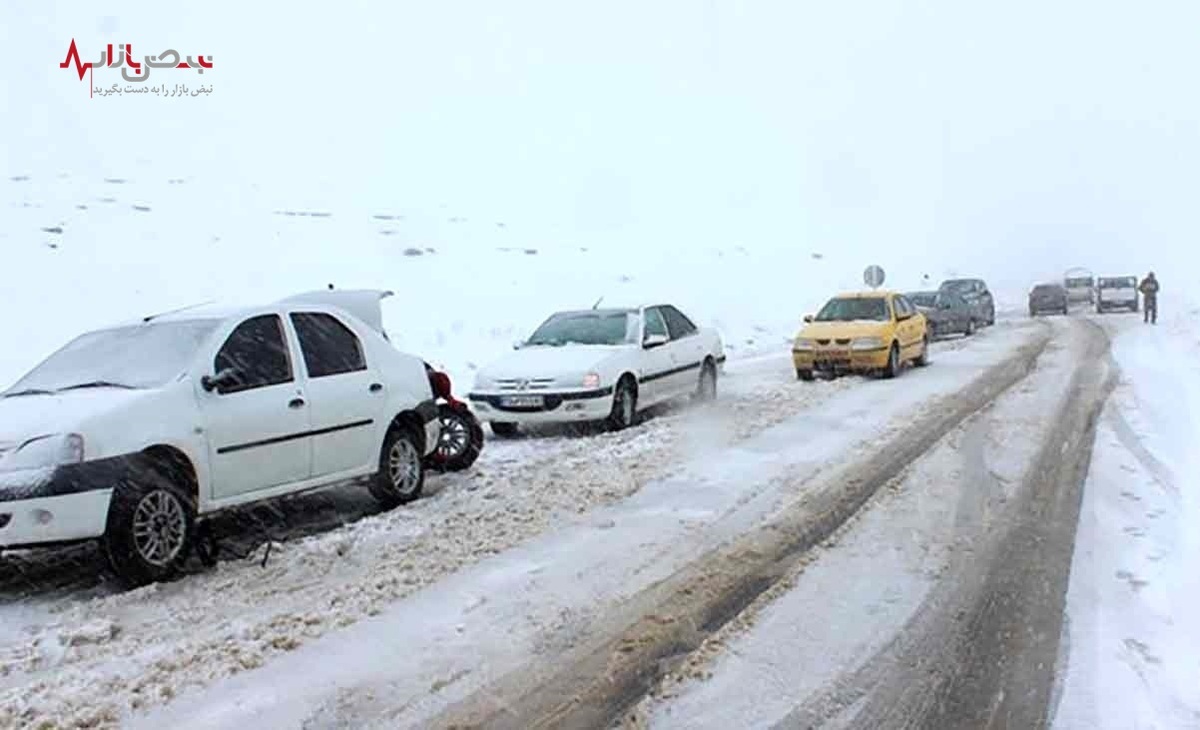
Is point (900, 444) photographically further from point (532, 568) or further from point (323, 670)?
point (323, 670)

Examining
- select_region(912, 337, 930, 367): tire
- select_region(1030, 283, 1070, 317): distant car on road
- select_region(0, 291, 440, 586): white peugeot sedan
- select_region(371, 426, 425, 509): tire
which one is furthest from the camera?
select_region(1030, 283, 1070, 317): distant car on road

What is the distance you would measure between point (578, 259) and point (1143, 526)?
3375 centimetres

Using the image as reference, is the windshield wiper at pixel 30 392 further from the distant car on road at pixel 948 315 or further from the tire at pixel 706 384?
the distant car on road at pixel 948 315

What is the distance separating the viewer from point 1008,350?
22.0m

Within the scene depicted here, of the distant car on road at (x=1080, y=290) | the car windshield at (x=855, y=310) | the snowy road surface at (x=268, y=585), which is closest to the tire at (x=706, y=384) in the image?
the snowy road surface at (x=268, y=585)

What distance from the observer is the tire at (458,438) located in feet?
32.4

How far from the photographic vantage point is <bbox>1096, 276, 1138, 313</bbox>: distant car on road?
40.4m

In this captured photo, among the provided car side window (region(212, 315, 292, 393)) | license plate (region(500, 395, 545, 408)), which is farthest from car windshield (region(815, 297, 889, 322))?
car side window (region(212, 315, 292, 393))

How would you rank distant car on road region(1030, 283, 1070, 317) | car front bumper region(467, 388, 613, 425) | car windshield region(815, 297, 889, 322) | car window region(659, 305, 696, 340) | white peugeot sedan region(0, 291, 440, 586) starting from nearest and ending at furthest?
white peugeot sedan region(0, 291, 440, 586), car front bumper region(467, 388, 613, 425), car window region(659, 305, 696, 340), car windshield region(815, 297, 889, 322), distant car on road region(1030, 283, 1070, 317)

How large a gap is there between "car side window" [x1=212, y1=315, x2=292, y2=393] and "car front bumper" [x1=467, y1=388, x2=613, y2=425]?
15.3 feet

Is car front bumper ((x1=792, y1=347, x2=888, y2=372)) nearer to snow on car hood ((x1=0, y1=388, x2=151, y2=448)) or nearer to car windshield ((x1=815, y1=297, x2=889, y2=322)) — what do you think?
car windshield ((x1=815, y1=297, x2=889, y2=322))

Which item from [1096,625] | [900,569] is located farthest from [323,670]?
[1096,625]

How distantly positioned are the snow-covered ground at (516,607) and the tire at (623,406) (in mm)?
1685

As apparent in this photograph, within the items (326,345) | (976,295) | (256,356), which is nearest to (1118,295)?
(976,295)
